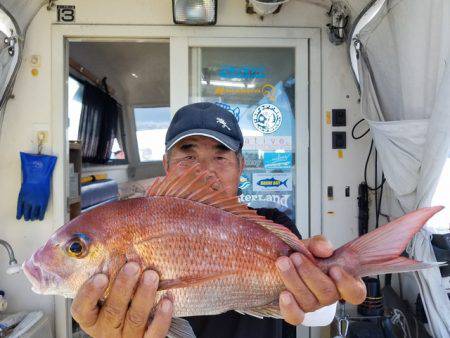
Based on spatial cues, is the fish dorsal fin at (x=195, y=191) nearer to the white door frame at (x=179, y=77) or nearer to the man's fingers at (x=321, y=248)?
the man's fingers at (x=321, y=248)

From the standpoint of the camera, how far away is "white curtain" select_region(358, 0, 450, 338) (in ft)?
6.99

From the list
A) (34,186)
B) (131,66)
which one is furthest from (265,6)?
(131,66)

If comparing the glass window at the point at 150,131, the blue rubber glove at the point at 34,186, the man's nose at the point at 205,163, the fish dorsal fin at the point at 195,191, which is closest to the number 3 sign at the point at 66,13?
the blue rubber glove at the point at 34,186

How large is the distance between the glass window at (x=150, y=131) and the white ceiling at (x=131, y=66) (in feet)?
0.57

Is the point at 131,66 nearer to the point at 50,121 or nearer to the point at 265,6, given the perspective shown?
the point at 50,121

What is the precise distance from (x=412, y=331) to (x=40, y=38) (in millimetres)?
3854

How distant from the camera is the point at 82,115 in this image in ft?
19.6

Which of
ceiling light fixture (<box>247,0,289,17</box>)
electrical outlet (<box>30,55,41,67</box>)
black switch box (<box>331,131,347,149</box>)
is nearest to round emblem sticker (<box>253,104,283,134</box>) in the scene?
black switch box (<box>331,131,347,149</box>)

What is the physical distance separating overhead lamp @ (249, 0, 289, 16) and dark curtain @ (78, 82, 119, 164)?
385 cm

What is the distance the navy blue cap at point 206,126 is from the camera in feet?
5.23

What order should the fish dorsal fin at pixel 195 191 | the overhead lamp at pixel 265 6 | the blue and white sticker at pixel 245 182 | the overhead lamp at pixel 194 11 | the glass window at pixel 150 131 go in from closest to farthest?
1. the fish dorsal fin at pixel 195 191
2. the overhead lamp at pixel 265 6
3. the overhead lamp at pixel 194 11
4. the blue and white sticker at pixel 245 182
5. the glass window at pixel 150 131

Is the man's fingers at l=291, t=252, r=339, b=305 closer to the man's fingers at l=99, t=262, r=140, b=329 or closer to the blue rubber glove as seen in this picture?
the man's fingers at l=99, t=262, r=140, b=329

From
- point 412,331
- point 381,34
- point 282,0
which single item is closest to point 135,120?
point 282,0

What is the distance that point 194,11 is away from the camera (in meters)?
3.12
